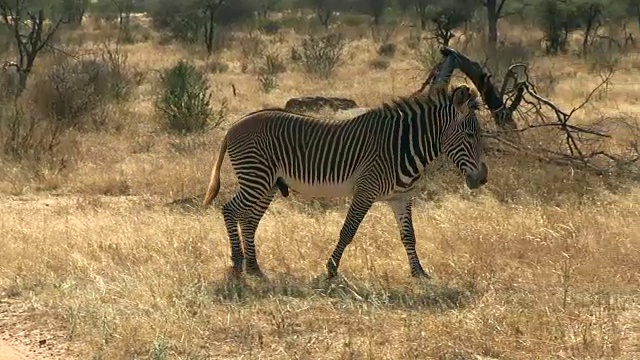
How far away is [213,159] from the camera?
470 inches

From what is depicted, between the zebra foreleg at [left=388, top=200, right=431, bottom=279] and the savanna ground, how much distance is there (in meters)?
0.14

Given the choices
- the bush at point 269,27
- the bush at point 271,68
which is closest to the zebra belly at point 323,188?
the bush at point 271,68

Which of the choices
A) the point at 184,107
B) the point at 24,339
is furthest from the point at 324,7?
the point at 24,339

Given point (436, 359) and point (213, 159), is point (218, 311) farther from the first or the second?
point (213, 159)

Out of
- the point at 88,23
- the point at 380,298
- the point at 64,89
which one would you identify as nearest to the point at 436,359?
the point at 380,298

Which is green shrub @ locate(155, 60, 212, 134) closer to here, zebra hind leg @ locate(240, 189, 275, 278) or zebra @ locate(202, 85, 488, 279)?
zebra @ locate(202, 85, 488, 279)

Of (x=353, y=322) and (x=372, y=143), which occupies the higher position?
(x=372, y=143)

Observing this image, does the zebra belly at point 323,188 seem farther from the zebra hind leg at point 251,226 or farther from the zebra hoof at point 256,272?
the zebra hoof at point 256,272

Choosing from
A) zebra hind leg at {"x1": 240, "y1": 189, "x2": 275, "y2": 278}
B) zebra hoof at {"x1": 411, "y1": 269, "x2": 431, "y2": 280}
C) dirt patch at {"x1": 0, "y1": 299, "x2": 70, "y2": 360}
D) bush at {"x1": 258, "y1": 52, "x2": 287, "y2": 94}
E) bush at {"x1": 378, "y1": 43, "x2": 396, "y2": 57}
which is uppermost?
bush at {"x1": 378, "y1": 43, "x2": 396, "y2": 57}

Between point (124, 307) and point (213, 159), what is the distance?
6.35 meters

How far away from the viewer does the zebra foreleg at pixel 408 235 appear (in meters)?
6.77

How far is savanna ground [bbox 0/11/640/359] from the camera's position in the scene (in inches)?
200

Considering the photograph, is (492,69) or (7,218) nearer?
(7,218)

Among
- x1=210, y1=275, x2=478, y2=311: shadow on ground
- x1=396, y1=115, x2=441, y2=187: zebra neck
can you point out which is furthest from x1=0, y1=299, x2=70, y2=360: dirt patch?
x1=396, y1=115, x2=441, y2=187: zebra neck
